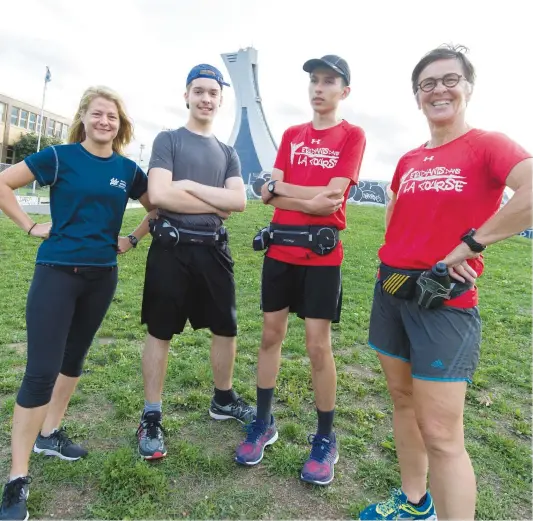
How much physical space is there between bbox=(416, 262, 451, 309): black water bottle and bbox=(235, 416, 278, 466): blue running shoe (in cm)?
190

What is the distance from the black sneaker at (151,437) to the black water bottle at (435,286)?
2.37m

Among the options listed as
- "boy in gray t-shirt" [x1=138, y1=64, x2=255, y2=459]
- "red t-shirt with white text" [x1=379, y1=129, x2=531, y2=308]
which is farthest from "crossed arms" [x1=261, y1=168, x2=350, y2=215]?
"red t-shirt with white text" [x1=379, y1=129, x2=531, y2=308]

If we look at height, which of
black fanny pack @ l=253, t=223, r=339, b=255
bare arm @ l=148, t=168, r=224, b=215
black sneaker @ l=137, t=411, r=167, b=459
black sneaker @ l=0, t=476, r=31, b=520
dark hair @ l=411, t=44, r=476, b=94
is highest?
dark hair @ l=411, t=44, r=476, b=94

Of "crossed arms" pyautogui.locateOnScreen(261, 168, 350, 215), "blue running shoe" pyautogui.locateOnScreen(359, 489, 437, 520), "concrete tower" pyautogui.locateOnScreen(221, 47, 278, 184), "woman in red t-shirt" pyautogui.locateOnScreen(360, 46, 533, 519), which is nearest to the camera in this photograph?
"woman in red t-shirt" pyautogui.locateOnScreen(360, 46, 533, 519)

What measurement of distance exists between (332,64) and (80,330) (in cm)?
289

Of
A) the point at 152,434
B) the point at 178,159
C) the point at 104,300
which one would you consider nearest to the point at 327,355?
the point at 152,434

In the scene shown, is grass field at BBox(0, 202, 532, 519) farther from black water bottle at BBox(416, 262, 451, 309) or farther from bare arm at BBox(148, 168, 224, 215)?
bare arm at BBox(148, 168, 224, 215)

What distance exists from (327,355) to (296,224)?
1.10 meters

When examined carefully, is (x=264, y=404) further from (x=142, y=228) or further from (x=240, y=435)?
(x=142, y=228)

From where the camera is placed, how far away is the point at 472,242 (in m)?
2.23

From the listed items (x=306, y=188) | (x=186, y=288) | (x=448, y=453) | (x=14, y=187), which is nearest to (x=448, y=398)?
(x=448, y=453)

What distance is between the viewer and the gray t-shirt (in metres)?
3.45

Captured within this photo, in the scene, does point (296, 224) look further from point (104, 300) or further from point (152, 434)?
point (152, 434)

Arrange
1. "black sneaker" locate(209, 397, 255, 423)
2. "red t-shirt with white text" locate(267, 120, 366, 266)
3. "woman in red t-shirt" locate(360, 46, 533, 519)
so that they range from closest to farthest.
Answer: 1. "woman in red t-shirt" locate(360, 46, 533, 519)
2. "red t-shirt with white text" locate(267, 120, 366, 266)
3. "black sneaker" locate(209, 397, 255, 423)
